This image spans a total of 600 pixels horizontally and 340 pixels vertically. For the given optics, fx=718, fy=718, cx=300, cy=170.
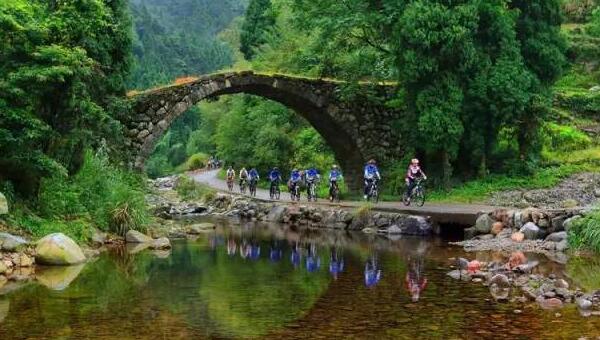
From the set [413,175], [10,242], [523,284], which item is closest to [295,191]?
[413,175]

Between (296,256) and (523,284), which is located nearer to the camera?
(523,284)

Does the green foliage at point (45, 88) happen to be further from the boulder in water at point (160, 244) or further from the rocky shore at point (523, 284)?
the rocky shore at point (523, 284)

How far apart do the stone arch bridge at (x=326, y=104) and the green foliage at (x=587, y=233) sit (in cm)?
1338

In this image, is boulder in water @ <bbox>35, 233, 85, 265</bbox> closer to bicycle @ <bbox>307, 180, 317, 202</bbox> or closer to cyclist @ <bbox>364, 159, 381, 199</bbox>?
cyclist @ <bbox>364, 159, 381, 199</bbox>

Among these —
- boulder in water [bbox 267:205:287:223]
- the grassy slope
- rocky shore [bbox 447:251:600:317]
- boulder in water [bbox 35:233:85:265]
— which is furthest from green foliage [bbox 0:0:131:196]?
the grassy slope

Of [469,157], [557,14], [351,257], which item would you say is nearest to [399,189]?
[469,157]

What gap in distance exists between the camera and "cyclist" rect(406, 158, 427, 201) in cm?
2091

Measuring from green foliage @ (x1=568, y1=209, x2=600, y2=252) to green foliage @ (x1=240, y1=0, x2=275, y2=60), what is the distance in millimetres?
39812

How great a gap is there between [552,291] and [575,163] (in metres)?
17.0

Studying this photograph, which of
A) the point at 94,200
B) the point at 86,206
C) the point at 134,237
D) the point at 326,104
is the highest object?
the point at 326,104

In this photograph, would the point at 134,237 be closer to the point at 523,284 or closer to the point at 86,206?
the point at 86,206

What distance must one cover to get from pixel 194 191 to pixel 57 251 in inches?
1010

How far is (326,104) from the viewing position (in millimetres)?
27141

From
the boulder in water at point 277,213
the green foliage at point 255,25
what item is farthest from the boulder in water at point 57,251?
the green foliage at point 255,25
